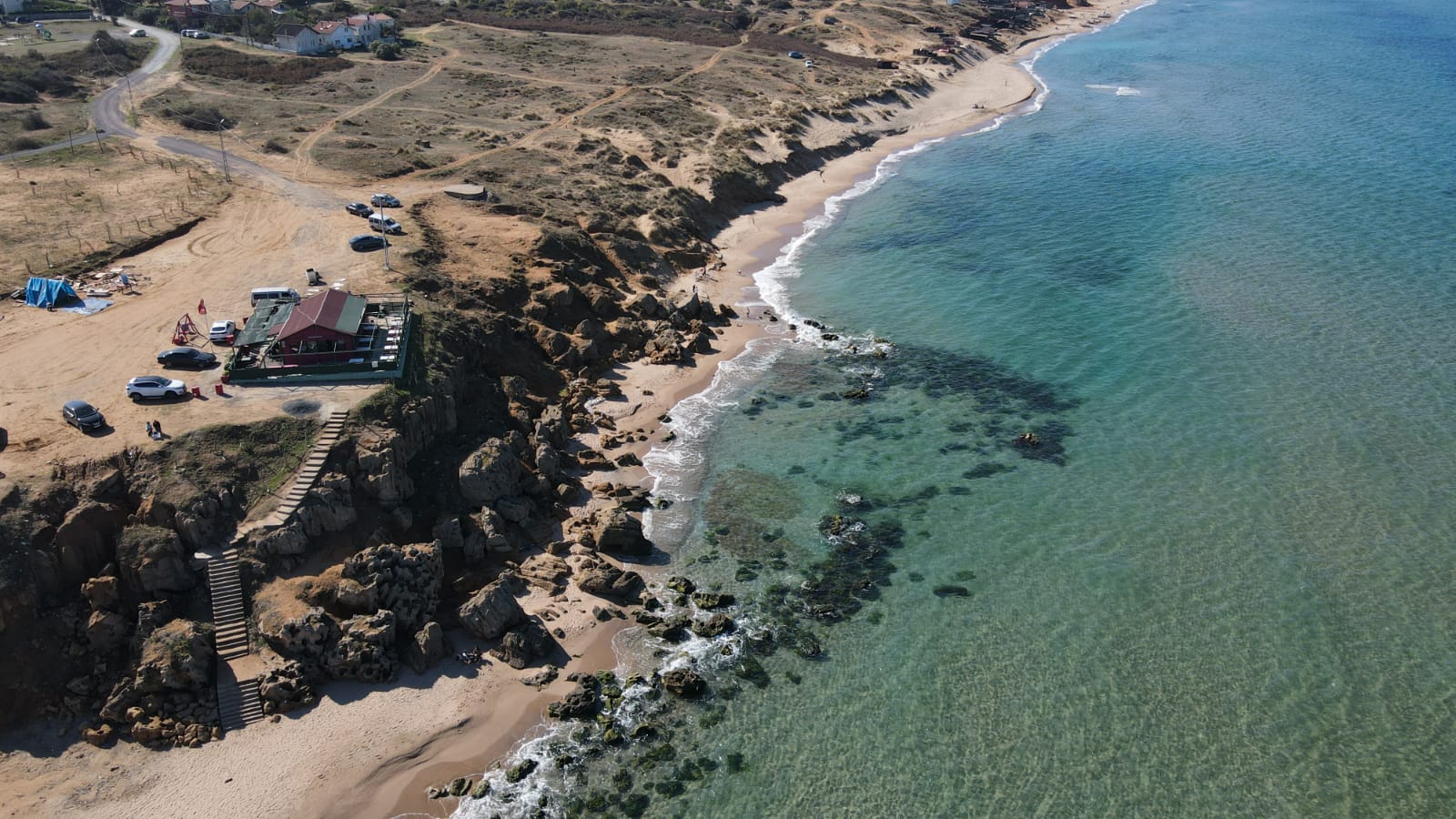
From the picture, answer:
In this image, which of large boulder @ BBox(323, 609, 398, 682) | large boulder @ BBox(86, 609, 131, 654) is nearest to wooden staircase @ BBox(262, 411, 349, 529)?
large boulder @ BBox(323, 609, 398, 682)

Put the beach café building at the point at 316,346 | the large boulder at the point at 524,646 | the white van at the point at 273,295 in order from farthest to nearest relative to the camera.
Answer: the white van at the point at 273,295 < the beach café building at the point at 316,346 < the large boulder at the point at 524,646

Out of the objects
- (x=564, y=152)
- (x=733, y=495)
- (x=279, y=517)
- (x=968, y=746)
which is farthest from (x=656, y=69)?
(x=968, y=746)

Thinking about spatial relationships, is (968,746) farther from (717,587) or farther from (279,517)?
(279,517)

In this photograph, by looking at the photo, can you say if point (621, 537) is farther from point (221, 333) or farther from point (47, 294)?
point (47, 294)

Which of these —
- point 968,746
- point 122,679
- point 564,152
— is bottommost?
point 122,679

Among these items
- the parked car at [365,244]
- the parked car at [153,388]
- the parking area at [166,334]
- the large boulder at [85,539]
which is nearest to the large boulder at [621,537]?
the parking area at [166,334]

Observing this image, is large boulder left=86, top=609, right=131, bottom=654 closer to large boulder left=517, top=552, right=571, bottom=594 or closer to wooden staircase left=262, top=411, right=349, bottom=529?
wooden staircase left=262, top=411, right=349, bottom=529

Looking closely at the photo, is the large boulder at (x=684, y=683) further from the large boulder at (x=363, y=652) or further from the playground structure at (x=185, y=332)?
the playground structure at (x=185, y=332)
